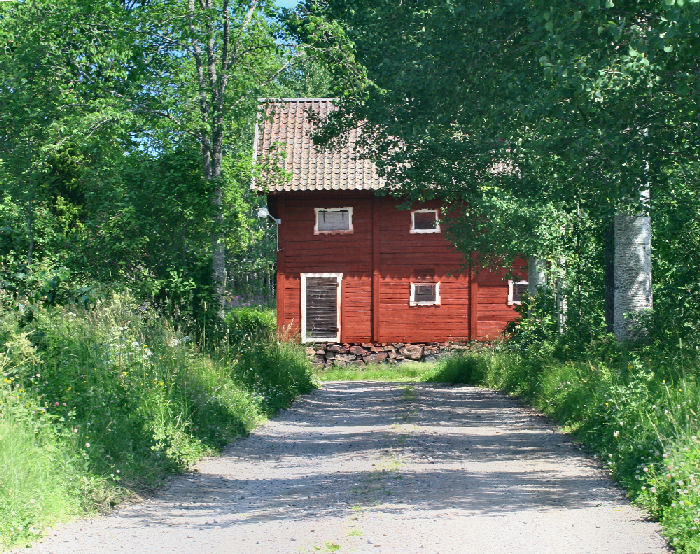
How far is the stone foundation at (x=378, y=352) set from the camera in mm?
30562

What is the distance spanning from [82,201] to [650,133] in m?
16.9

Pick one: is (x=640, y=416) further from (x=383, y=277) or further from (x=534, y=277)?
(x=383, y=277)

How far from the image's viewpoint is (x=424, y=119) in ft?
51.3

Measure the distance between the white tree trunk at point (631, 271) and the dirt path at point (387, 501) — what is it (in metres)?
2.74

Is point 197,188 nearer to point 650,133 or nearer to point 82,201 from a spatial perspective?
point 82,201

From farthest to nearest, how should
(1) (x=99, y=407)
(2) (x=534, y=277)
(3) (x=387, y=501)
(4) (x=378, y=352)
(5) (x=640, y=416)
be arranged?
(4) (x=378, y=352), (2) (x=534, y=277), (1) (x=99, y=407), (5) (x=640, y=416), (3) (x=387, y=501)

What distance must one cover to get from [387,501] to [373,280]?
22965 millimetres

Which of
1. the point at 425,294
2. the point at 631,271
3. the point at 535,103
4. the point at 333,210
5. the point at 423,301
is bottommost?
the point at 423,301

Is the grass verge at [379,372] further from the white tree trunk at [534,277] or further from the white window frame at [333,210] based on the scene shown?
the white tree trunk at [534,277]

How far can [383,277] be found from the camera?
30.8 m

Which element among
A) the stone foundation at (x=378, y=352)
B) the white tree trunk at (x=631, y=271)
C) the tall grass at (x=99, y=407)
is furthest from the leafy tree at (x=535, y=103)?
the stone foundation at (x=378, y=352)

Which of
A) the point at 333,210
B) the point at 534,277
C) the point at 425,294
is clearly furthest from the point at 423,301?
the point at 534,277

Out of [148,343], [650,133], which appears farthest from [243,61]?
[650,133]

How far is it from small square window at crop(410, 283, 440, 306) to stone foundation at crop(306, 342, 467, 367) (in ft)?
4.50
